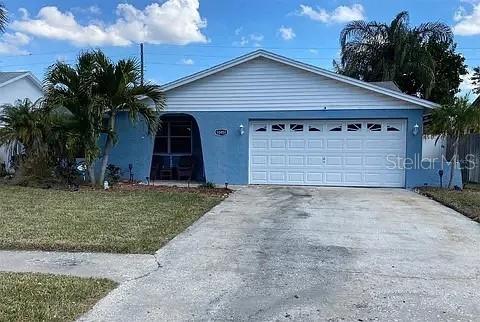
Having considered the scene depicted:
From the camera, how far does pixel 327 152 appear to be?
584 inches

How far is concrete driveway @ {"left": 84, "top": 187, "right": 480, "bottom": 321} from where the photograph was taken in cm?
430

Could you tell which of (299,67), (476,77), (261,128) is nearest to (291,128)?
(261,128)

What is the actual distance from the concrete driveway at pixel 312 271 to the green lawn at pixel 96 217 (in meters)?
0.60

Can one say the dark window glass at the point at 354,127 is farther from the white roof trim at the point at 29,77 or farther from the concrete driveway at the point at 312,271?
the white roof trim at the point at 29,77

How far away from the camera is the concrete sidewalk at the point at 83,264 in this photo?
5.37 metres

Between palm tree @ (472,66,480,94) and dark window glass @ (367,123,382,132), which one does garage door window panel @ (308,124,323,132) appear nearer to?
dark window glass @ (367,123,382,132)

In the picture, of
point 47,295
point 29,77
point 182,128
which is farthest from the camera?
point 29,77

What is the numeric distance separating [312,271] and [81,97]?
9950 mm

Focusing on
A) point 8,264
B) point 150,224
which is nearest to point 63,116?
point 150,224

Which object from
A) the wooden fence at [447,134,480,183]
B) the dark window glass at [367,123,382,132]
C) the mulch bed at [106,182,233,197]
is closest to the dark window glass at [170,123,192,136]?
the mulch bed at [106,182,233,197]

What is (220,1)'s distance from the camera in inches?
770

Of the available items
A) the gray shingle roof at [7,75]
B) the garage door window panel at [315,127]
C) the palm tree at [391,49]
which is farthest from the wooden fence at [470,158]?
the gray shingle roof at [7,75]

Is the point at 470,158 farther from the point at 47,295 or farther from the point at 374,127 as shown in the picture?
the point at 47,295

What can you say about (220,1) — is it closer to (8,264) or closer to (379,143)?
(379,143)
